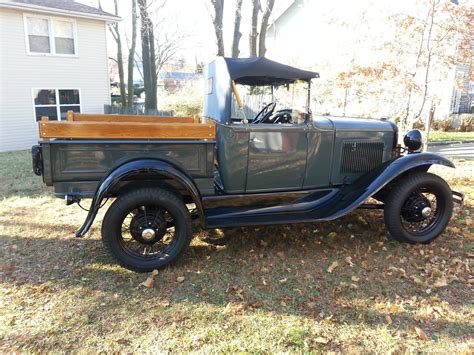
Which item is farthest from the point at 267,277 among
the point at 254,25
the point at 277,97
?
the point at 254,25

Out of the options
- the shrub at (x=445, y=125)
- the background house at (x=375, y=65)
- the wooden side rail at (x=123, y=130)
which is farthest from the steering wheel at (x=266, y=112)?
the shrub at (x=445, y=125)

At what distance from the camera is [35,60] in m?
12.9

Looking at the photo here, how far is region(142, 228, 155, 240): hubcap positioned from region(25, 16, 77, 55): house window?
12256 mm

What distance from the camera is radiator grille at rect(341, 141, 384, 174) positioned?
4301 mm

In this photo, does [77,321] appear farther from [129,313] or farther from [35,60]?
[35,60]

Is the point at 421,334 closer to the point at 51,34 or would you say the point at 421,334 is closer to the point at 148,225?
the point at 148,225

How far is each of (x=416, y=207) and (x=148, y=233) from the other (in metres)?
2.87

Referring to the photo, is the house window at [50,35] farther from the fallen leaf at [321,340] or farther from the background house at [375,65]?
the fallen leaf at [321,340]

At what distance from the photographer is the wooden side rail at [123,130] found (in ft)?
10.7

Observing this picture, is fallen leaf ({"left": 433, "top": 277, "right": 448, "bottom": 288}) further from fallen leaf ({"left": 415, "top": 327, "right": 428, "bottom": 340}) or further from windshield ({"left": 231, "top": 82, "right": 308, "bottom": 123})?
windshield ({"left": 231, "top": 82, "right": 308, "bottom": 123})

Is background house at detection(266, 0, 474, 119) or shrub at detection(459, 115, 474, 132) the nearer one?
background house at detection(266, 0, 474, 119)

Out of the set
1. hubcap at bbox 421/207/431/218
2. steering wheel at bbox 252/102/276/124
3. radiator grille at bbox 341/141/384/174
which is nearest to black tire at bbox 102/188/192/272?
steering wheel at bbox 252/102/276/124

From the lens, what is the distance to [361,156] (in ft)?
14.4

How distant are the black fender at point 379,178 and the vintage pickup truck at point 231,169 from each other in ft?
0.05
